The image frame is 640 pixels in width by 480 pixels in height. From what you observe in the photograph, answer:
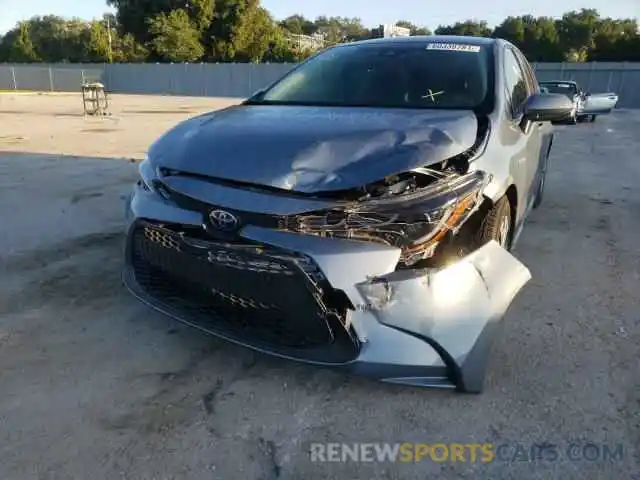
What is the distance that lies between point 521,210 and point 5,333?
3.20 meters

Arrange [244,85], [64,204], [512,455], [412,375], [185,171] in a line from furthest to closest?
1. [244,85]
2. [64,204]
3. [185,171]
4. [412,375]
5. [512,455]

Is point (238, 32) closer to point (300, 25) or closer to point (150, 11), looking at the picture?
point (150, 11)

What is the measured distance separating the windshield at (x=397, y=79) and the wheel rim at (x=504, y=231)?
66 centimetres

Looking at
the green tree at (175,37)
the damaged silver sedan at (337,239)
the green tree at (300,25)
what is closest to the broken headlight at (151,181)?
the damaged silver sedan at (337,239)

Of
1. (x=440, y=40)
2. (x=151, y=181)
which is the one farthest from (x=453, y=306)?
(x=440, y=40)

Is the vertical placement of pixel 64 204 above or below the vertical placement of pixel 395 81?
below

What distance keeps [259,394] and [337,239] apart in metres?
0.82

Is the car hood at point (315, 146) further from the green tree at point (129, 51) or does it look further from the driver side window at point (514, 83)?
the green tree at point (129, 51)

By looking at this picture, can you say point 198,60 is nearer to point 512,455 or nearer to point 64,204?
point 64,204

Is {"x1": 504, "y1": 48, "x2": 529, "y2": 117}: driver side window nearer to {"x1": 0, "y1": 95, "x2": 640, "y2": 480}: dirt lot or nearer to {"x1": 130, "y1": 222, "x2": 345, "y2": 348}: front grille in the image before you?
{"x1": 0, "y1": 95, "x2": 640, "y2": 480}: dirt lot

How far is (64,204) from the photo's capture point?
5.70 m

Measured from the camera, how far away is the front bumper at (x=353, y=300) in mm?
2145

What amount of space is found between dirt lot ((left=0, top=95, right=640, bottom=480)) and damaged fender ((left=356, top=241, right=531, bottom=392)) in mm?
230

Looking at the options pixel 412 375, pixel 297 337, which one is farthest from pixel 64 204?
pixel 412 375
